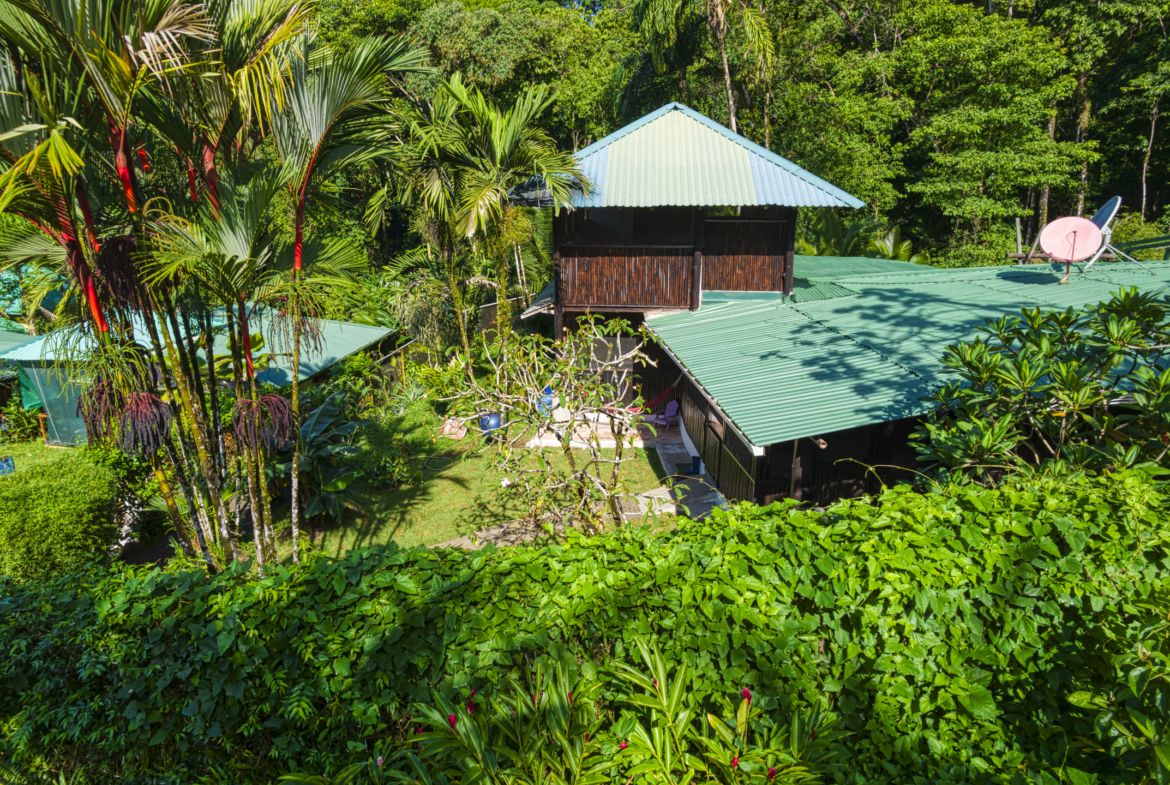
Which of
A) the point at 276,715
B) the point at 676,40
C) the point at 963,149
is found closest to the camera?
the point at 276,715

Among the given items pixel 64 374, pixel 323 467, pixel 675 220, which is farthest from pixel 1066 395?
pixel 64 374

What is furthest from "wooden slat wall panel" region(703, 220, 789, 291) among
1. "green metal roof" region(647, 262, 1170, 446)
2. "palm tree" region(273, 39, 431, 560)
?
"palm tree" region(273, 39, 431, 560)

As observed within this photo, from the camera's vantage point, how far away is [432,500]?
35.2 feet

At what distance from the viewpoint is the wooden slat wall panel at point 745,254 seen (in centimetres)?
1253

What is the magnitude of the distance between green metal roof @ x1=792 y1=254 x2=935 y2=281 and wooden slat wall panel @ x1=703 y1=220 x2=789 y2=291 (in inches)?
58.1

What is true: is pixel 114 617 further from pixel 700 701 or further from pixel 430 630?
pixel 700 701

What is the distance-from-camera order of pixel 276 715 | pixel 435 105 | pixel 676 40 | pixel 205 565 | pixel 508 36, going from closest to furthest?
pixel 276 715, pixel 205 565, pixel 435 105, pixel 676 40, pixel 508 36

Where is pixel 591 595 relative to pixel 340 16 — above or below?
below

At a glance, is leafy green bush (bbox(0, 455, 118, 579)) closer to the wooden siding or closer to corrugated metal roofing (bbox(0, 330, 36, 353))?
the wooden siding

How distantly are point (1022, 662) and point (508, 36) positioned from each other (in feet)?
89.5

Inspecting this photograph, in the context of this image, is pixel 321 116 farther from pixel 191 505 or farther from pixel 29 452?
pixel 29 452

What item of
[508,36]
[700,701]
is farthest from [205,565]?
[508,36]

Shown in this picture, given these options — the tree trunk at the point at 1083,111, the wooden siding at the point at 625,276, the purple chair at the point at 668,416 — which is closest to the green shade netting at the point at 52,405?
the wooden siding at the point at 625,276

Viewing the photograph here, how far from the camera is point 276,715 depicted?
11.0ft
